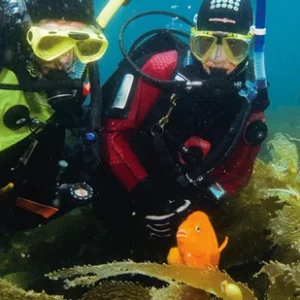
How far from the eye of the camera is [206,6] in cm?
375

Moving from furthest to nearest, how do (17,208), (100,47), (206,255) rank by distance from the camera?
(17,208) < (100,47) < (206,255)

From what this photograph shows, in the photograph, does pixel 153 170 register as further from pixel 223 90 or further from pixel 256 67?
pixel 256 67

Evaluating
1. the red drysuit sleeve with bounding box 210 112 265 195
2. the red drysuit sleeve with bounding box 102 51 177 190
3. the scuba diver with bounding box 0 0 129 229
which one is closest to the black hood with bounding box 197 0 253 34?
the red drysuit sleeve with bounding box 102 51 177 190

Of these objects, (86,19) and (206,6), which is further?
(206,6)

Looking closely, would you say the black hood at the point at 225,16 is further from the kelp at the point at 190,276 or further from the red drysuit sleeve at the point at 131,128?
the kelp at the point at 190,276

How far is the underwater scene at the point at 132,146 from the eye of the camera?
117 inches

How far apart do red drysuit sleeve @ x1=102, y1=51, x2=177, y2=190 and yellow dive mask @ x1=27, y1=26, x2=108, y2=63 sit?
62cm

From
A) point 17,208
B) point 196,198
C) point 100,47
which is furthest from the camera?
point 196,198

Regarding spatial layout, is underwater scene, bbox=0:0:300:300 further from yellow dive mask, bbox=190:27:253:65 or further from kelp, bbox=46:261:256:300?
kelp, bbox=46:261:256:300

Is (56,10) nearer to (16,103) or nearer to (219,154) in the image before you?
(16,103)

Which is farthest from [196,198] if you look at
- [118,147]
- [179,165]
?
[118,147]

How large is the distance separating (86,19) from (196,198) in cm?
177

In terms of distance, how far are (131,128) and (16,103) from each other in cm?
106

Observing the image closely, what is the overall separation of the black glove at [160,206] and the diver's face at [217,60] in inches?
42.4
